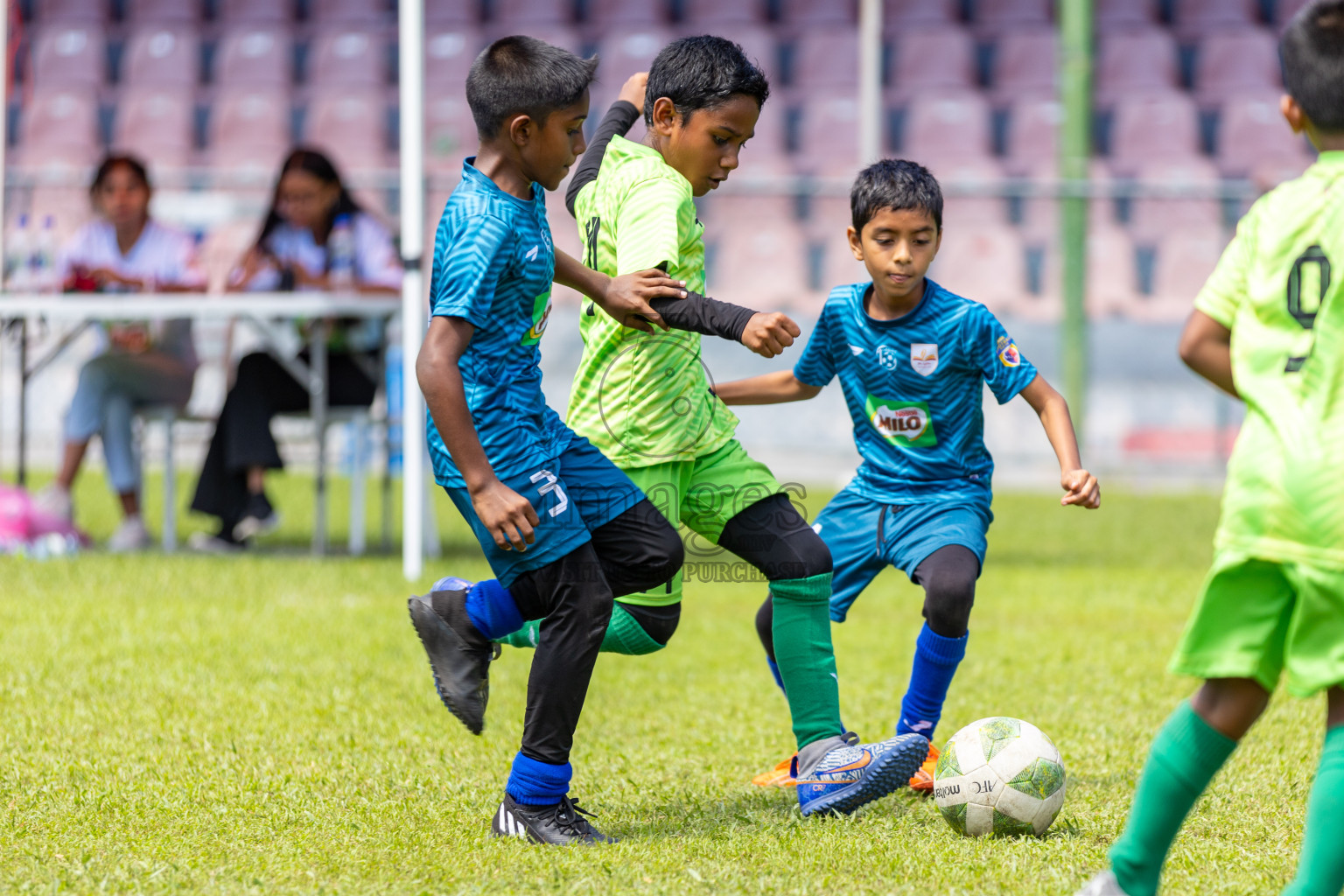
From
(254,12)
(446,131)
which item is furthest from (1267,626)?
(254,12)

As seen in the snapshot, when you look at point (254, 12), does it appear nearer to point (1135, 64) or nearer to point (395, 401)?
point (1135, 64)

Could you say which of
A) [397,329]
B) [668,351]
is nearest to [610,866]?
[668,351]

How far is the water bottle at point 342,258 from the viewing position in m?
7.21

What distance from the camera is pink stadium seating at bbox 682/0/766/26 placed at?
51.0ft

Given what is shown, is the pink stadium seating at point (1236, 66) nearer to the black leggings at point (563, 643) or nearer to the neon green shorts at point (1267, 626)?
the black leggings at point (563, 643)

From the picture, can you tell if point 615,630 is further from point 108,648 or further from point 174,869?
point 108,648

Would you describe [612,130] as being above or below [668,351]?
above

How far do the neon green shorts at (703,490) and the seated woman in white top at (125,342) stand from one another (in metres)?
4.74

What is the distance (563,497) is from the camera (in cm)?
290

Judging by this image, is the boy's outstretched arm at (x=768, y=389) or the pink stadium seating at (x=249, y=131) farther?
the pink stadium seating at (x=249, y=131)

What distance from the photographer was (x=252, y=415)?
725 centimetres

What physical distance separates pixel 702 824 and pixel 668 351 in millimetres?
1007

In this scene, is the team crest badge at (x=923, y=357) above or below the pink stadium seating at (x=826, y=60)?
below

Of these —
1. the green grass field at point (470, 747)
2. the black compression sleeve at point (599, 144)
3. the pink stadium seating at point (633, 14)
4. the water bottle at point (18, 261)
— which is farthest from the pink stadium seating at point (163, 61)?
the black compression sleeve at point (599, 144)
